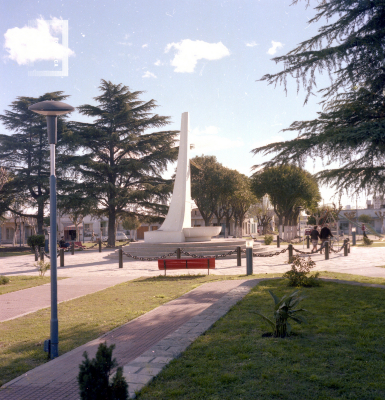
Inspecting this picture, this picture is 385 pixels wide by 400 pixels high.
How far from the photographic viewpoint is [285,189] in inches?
1695

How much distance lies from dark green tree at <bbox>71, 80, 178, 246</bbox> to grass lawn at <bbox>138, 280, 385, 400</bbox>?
2659 cm

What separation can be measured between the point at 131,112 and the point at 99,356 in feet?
106

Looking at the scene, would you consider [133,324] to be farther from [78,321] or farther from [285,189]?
[285,189]

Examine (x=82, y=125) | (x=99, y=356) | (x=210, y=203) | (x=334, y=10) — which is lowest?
(x=99, y=356)

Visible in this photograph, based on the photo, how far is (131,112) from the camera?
110 feet

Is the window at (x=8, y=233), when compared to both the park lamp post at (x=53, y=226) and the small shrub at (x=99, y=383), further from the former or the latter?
the small shrub at (x=99, y=383)

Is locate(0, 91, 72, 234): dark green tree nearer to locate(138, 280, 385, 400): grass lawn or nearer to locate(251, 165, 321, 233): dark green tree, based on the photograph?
locate(251, 165, 321, 233): dark green tree

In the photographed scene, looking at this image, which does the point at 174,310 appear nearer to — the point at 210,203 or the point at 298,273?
the point at 298,273

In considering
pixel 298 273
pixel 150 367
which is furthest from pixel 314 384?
pixel 298 273

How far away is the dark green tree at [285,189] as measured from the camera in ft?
140

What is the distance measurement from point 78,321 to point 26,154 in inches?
1237

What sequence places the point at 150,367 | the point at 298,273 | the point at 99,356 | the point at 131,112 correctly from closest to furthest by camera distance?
1. the point at 99,356
2. the point at 150,367
3. the point at 298,273
4. the point at 131,112

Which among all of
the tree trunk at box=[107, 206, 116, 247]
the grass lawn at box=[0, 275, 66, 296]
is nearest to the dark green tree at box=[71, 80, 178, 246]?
the tree trunk at box=[107, 206, 116, 247]

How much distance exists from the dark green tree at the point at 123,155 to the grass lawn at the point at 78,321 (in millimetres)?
21587
